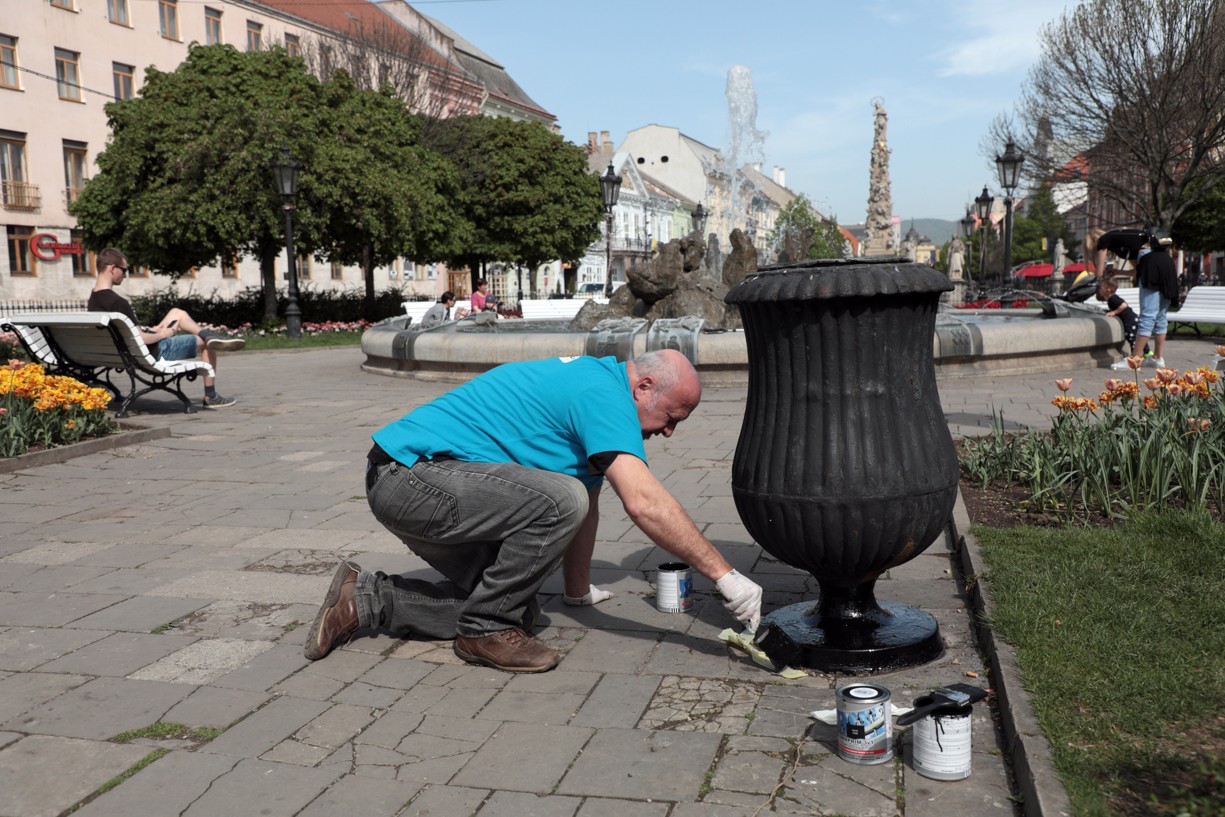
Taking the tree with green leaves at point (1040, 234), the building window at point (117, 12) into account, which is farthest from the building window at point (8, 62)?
the tree with green leaves at point (1040, 234)

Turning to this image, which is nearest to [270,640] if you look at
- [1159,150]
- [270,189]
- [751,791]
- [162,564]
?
[162,564]

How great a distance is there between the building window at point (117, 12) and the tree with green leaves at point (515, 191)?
12042 millimetres

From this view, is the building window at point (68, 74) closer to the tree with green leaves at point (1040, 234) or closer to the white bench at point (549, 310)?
the white bench at point (549, 310)

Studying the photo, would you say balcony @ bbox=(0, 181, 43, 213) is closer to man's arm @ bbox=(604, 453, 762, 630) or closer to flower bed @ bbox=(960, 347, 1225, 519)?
flower bed @ bbox=(960, 347, 1225, 519)

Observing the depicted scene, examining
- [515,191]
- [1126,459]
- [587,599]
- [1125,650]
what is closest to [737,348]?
[1126,459]

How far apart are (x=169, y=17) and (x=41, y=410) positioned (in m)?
38.1

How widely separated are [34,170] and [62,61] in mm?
4163

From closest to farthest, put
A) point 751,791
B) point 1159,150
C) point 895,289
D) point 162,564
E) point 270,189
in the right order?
point 751,791 < point 895,289 < point 162,564 < point 270,189 < point 1159,150

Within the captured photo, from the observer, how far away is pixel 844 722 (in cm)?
283

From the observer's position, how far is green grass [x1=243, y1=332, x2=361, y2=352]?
21953mm

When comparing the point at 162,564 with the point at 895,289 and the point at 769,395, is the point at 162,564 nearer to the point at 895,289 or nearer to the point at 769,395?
the point at 769,395

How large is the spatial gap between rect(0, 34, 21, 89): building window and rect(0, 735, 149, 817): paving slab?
3769cm

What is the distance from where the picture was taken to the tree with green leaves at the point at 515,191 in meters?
43.4

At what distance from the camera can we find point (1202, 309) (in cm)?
1738
